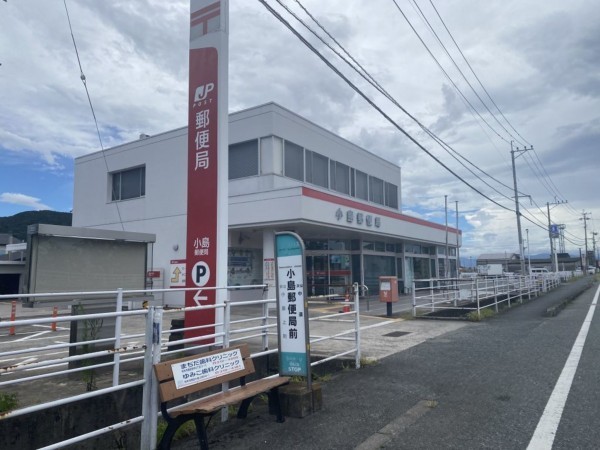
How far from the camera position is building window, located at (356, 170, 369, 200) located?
26939 millimetres

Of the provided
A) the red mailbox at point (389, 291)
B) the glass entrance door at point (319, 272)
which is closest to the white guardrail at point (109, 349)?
the red mailbox at point (389, 291)

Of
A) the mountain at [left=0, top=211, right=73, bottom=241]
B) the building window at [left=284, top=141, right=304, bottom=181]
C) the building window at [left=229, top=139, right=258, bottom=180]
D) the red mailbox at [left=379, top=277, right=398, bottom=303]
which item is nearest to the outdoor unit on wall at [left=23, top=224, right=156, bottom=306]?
the red mailbox at [left=379, top=277, right=398, bottom=303]

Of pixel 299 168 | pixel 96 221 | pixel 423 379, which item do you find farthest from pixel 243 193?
pixel 423 379

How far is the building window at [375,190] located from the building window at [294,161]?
768 centimetres

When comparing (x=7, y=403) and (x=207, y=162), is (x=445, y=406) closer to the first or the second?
(x=7, y=403)

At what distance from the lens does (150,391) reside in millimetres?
4230

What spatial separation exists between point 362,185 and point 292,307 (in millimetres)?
22482

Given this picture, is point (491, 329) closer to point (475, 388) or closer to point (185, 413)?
point (475, 388)

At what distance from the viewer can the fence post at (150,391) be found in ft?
13.8

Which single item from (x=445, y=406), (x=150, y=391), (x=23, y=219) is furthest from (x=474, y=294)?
(x=23, y=219)

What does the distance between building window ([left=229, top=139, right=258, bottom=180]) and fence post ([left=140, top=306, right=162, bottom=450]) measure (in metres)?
16.8

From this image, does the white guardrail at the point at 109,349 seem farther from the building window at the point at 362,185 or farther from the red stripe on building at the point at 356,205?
the building window at the point at 362,185

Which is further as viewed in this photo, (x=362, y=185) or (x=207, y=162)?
(x=362, y=185)

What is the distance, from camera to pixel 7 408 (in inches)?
182
